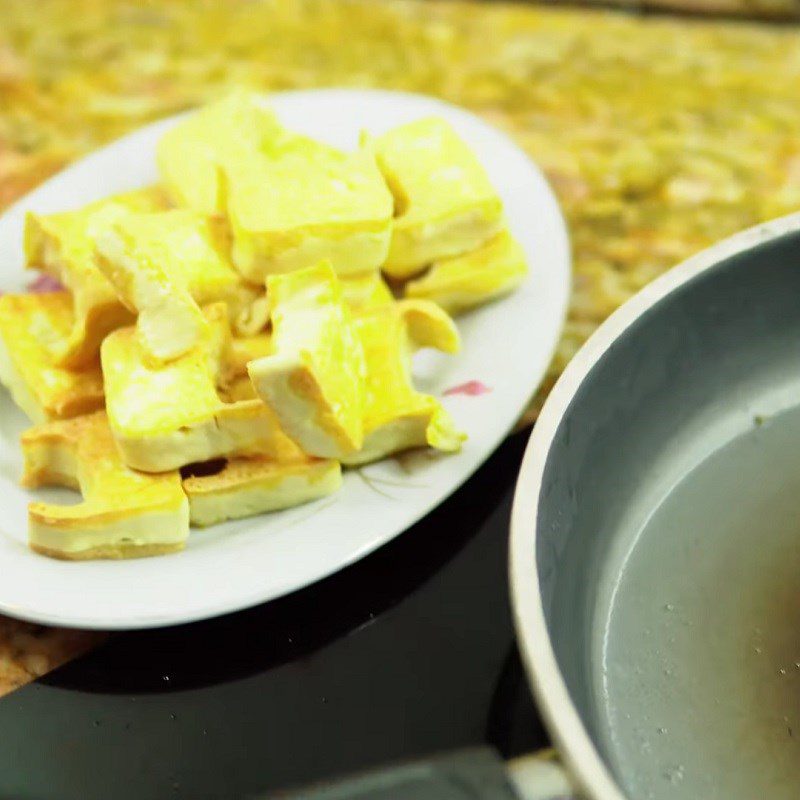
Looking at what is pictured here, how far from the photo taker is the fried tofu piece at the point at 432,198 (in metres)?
0.69

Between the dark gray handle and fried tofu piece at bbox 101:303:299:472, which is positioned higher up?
the dark gray handle

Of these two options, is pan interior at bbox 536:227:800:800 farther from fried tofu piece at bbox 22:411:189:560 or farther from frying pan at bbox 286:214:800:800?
fried tofu piece at bbox 22:411:189:560

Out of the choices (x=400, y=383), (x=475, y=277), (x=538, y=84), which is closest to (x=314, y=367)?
(x=400, y=383)

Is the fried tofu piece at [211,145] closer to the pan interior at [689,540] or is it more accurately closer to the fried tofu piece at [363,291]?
the fried tofu piece at [363,291]

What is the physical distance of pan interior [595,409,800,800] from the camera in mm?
425

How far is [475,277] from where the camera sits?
2.29 feet

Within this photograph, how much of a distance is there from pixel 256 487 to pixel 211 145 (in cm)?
30

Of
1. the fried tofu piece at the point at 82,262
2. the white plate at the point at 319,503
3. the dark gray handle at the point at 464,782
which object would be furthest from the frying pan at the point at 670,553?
the fried tofu piece at the point at 82,262

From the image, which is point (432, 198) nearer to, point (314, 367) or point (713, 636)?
point (314, 367)

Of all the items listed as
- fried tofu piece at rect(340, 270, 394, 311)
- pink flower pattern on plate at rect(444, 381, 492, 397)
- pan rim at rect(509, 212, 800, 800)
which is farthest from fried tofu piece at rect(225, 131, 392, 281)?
pan rim at rect(509, 212, 800, 800)

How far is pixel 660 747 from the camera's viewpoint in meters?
0.43

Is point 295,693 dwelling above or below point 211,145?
below

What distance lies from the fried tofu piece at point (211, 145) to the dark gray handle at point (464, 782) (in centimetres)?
48

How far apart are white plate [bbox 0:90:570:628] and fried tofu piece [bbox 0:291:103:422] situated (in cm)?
4
